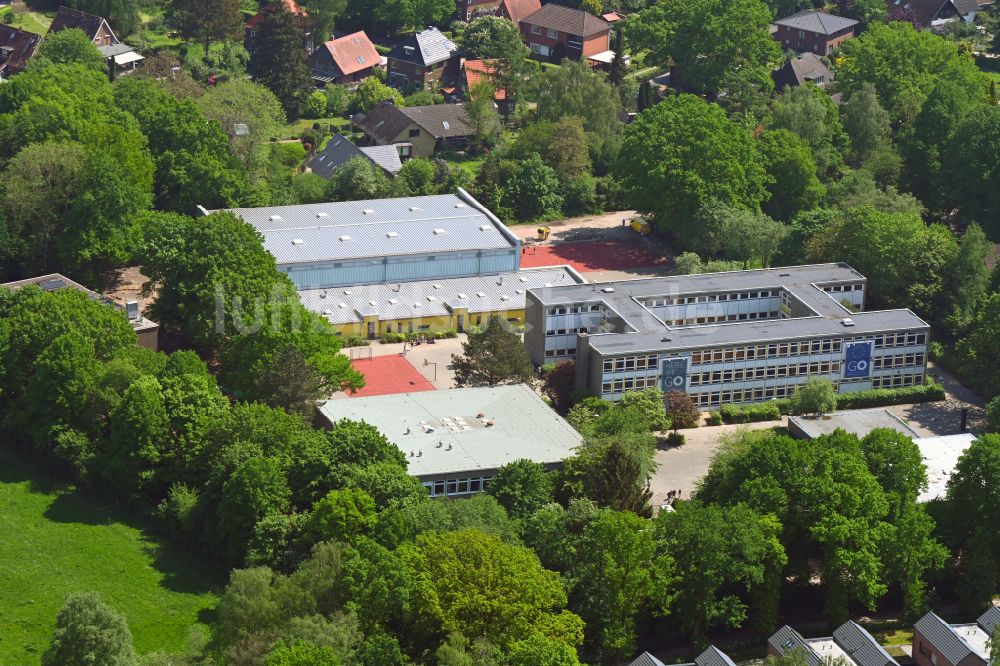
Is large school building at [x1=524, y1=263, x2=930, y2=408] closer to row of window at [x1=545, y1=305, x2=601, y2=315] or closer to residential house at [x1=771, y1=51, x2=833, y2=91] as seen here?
row of window at [x1=545, y1=305, x2=601, y2=315]

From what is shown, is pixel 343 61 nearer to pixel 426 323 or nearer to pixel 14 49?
pixel 14 49

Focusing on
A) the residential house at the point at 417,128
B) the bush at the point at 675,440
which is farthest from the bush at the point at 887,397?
the residential house at the point at 417,128

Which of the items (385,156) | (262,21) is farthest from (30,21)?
(385,156)

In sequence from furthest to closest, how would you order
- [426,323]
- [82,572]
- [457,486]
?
[426,323]
[457,486]
[82,572]

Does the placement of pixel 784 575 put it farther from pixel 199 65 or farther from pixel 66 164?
pixel 199 65

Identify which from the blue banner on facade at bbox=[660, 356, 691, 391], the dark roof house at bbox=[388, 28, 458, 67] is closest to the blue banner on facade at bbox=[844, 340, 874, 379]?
the blue banner on facade at bbox=[660, 356, 691, 391]

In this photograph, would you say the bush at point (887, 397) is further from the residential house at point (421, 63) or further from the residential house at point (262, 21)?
the residential house at point (262, 21)
